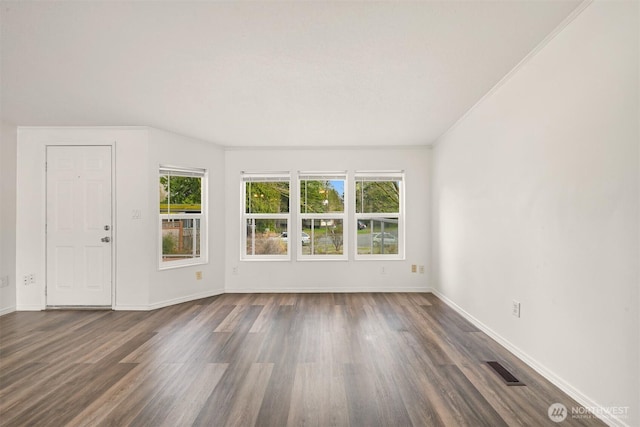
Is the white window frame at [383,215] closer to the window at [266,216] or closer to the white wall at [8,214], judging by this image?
the window at [266,216]

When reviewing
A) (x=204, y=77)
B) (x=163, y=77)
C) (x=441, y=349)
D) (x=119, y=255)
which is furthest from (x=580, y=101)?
(x=119, y=255)

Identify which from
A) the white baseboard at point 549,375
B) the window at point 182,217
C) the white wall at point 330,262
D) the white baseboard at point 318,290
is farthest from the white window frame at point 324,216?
the white baseboard at point 549,375

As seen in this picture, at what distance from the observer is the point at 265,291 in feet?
15.3

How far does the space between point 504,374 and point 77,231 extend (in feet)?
16.5

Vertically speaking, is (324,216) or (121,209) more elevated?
(121,209)

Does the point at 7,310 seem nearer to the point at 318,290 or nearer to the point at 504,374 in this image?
the point at 318,290

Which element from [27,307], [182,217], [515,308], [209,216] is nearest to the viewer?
[515,308]

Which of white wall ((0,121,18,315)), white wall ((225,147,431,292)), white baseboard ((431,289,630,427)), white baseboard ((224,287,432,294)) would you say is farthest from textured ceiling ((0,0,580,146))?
white baseboard ((224,287,432,294))

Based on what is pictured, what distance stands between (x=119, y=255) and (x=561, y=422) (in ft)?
15.3

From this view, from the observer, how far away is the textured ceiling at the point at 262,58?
5.51ft

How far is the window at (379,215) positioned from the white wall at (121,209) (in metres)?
3.08

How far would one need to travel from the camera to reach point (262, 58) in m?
2.11

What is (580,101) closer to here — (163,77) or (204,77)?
(204,77)

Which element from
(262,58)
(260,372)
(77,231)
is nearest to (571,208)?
(262,58)
